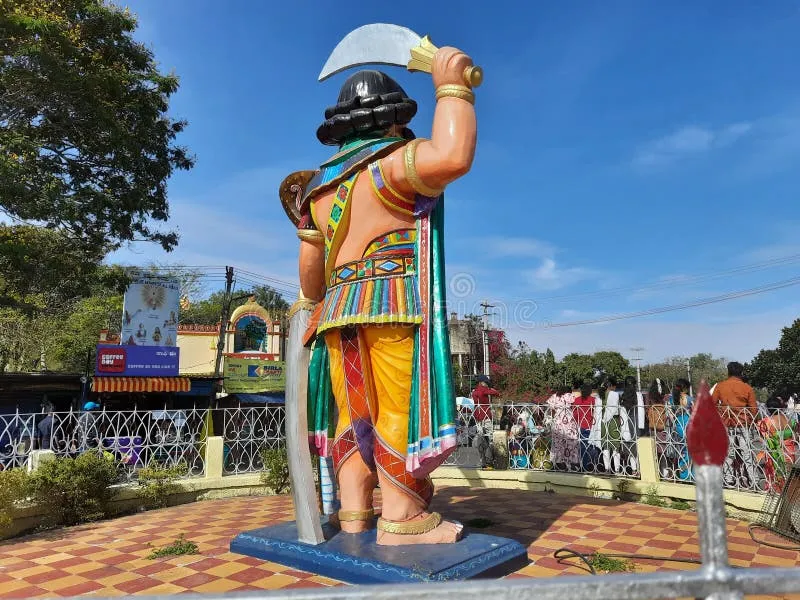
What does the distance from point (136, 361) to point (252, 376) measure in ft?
13.5

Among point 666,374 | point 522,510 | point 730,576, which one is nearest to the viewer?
point 730,576

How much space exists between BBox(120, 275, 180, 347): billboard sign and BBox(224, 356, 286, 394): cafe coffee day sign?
7.90ft

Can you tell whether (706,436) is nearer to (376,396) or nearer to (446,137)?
(446,137)

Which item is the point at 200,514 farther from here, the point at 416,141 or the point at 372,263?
the point at 416,141

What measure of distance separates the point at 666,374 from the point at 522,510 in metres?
A: 48.8

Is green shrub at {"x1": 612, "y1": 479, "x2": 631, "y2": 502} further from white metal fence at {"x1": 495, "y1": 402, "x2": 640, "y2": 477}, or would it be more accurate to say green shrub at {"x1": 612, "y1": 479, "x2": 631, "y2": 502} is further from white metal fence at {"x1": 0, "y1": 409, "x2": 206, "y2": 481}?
white metal fence at {"x1": 0, "y1": 409, "x2": 206, "y2": 481}

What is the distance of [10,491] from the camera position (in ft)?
15.4

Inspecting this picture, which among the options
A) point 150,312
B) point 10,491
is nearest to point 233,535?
point 10,491

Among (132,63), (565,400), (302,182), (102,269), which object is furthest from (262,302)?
(302,182)

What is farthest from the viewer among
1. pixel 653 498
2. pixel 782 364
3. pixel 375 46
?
pixel 782 364

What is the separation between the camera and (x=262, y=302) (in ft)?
125

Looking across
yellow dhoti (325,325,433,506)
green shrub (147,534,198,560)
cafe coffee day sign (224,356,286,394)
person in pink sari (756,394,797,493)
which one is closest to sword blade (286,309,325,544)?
yellow dhoti (325,325,433,506)

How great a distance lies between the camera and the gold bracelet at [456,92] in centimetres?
331

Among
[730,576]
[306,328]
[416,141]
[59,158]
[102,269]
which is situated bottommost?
[730,576]
